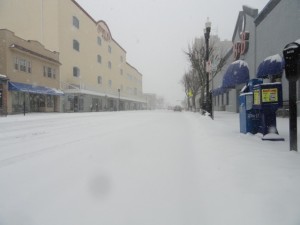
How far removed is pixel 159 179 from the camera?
403 centimetres

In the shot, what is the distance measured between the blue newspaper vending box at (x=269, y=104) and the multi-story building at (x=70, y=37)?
111 ft

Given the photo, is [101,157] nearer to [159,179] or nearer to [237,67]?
[159,179]

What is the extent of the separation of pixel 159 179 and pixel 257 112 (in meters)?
5.61

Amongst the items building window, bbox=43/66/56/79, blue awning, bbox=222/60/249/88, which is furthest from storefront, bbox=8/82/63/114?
blue awning, bbox=222/60/249/88

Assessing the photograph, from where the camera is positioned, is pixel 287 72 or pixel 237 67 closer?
pixel 287 72

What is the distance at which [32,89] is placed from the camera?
95.7 ft

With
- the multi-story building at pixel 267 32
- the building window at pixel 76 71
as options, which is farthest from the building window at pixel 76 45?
the multi-story building at pixel 267 32

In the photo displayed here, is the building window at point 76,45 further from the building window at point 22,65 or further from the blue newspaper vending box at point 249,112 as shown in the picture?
the blue newspaper vending box at point 249,112

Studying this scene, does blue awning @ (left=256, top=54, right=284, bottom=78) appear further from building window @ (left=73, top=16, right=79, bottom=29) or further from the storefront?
building window @ (left=73, top=16, right=79, bottom=29)

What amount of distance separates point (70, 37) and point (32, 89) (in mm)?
15076

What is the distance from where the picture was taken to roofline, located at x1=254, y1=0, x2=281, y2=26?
61.2ft

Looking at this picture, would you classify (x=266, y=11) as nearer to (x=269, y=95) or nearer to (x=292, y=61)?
(x=269, y=95)

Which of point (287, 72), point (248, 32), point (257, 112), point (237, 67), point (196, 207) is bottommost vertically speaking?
point (196, 207)

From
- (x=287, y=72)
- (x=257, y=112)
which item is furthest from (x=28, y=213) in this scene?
(x=257, y=112)
